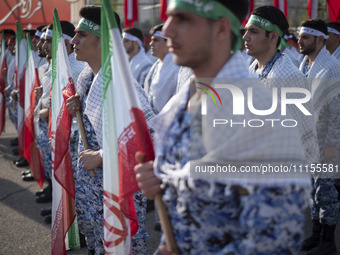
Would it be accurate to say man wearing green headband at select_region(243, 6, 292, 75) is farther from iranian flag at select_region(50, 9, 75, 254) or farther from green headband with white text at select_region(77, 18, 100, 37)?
iranian flag at select_region(50, 9, 75, 254)

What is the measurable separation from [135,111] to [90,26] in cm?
143

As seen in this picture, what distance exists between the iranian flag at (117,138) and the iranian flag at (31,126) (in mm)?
3168

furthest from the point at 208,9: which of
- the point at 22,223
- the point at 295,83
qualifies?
the point at 22,223

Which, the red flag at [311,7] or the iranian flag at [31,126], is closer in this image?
the iranian flag at [31,126]

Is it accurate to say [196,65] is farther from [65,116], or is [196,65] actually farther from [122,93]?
[65,116]

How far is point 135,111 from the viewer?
2059 mm

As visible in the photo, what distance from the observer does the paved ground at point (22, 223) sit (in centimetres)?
441

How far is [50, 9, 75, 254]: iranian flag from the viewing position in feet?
11.6

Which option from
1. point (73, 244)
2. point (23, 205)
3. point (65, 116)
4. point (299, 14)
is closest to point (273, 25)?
point (65, 116)

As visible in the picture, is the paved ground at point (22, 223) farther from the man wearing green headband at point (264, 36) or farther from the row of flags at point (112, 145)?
the man wearing green headband at point (264, 36)

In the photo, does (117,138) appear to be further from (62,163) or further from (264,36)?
(264,36)

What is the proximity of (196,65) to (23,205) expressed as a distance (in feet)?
15.8

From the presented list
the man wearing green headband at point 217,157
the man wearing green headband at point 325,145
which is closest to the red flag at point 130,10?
the man wearing green headband at point 325,145

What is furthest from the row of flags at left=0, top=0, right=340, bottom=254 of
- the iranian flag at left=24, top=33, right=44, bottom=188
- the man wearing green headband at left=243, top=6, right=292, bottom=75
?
the iranian flag at left=24, top=33, right=44, bottom=188
